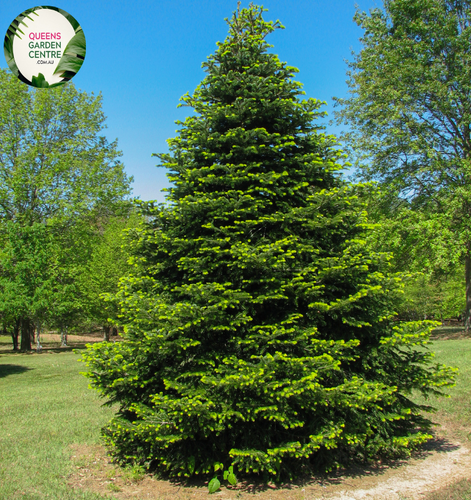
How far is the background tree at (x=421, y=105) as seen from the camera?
738 inches

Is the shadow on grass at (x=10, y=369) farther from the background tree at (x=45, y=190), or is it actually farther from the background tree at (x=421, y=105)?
the background tree at (x=421, y=105)

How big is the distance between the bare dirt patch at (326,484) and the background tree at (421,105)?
14347 mm

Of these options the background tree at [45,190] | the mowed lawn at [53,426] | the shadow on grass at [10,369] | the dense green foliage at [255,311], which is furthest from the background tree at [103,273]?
the dense green foliage at [255,311]

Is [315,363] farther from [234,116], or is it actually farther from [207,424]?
[234,116]

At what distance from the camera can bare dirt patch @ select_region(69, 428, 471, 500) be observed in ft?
15.4

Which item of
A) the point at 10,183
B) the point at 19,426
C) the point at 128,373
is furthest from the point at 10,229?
the point at 128,373

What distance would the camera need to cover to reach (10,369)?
674 inches

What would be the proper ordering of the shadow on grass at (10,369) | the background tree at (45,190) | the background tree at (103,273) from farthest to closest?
the background tree at (103,273) → the background tree at (45,190) → the shadow on grass at (10,369)

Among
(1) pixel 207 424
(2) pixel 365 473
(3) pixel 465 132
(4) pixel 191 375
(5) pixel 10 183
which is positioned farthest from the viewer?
(5) pixel 10 183

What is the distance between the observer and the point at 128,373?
17.0ft

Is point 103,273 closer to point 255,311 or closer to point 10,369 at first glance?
point 10,369

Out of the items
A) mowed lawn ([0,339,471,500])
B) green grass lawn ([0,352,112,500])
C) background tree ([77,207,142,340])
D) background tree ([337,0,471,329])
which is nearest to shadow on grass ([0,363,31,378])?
green grass lawn ([0,352,112,500])

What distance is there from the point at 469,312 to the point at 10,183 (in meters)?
26.3

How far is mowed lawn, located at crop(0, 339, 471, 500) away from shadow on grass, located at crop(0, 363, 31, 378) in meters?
1.63
